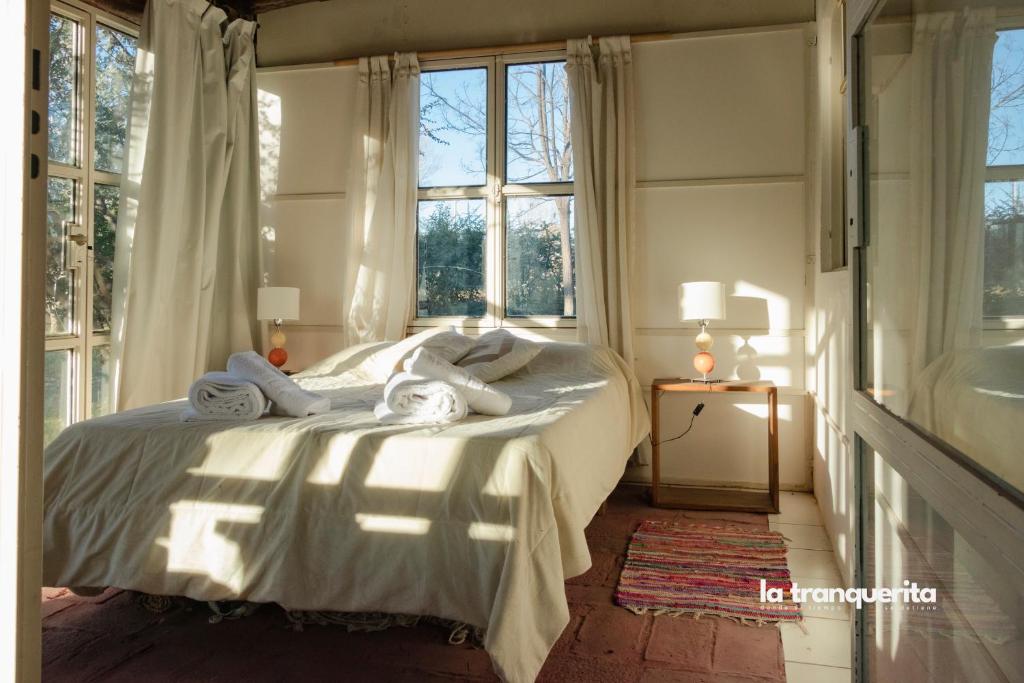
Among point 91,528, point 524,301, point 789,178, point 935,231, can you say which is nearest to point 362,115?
point 524,301

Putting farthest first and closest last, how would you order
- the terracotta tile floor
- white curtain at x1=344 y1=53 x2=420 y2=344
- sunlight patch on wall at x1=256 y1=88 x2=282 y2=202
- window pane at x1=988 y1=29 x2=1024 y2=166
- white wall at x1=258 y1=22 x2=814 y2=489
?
sunlight patch on wall at x1=256 y1=88 x2=282 y2=202
white curtain at x1=344 y1=53 x2=420 y2=344
white wall at x1=258 y1=22 x2=814 y2=489
the terracotta tile floor
window pane at x1=988 y1=29 x2=1024 y2=166

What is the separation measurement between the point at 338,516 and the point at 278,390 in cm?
63

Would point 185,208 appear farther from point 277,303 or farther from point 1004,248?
point 1004,248

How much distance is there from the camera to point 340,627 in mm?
2391

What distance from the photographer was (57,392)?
3910mm

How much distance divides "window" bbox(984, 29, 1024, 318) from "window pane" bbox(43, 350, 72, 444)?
4141 mm

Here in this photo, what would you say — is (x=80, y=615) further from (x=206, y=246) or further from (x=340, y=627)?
(x=206, y=246)

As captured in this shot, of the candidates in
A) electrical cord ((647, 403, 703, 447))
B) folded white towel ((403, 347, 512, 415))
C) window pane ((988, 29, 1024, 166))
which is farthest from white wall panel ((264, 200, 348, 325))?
window pane ((988, 29, 1024, 166))

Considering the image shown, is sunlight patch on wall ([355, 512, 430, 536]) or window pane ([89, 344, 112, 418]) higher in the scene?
window pane ([89, 344, 112, 418])

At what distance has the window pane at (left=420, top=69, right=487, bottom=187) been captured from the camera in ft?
15.8

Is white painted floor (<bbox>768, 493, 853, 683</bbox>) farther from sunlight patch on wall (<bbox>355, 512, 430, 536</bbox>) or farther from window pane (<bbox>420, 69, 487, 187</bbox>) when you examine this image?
window pane (<bbox>420, 69, 487, 187</bbox>)

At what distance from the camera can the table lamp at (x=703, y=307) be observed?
4051mm

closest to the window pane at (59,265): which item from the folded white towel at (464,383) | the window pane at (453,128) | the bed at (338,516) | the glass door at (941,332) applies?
the bed at (338,516)

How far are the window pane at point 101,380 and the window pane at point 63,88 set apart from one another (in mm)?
999
